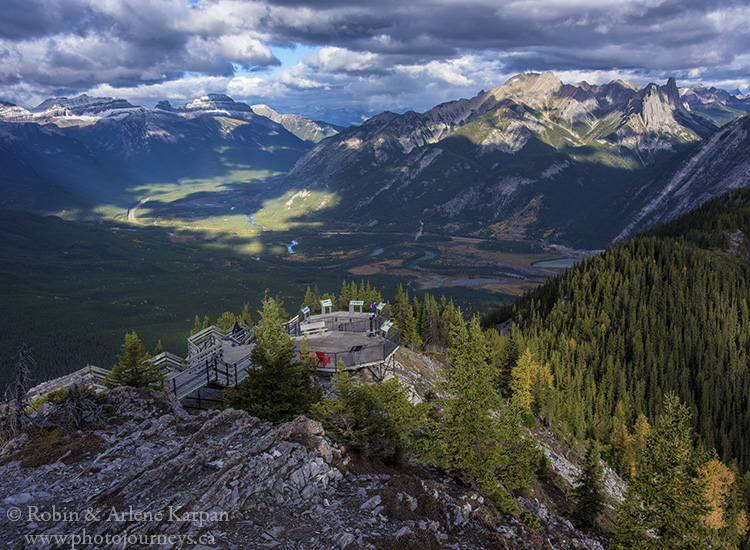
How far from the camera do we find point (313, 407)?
27656 mm

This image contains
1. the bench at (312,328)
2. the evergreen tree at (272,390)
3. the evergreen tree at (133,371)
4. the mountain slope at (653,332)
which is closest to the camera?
the evergreen tree at (272,390)

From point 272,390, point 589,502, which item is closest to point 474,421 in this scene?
point 272,390

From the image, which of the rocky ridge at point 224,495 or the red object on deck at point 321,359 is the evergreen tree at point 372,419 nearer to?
the rocky ridge at point 224,495

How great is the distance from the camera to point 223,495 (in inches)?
709

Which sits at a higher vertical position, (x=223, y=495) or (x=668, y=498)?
(x=223, y=495)

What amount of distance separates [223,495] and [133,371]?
23.7 m

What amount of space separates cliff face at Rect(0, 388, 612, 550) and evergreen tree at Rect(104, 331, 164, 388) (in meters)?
9.88

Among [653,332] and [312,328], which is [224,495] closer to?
[312,328]

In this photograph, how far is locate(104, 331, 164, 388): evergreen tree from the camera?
1439 inches

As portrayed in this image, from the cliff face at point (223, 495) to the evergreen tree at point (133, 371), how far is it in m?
9.88

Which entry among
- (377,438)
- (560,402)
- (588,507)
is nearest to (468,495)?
(377,438)

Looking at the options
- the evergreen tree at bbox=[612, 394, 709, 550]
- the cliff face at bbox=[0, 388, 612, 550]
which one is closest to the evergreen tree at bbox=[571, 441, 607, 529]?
the evergreen tree at bbox=[612, 394, 709, 550]

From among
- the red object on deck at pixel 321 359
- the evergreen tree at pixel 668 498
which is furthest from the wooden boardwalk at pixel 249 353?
the evergreen tree at pixel 668 498

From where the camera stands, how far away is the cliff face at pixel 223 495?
16.5 meters
